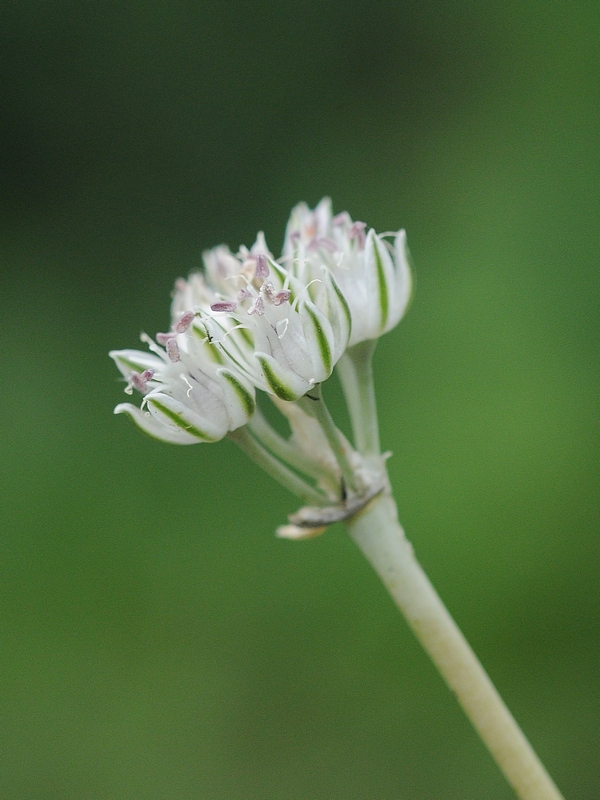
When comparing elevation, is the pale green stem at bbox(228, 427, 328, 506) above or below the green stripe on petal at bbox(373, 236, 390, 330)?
below

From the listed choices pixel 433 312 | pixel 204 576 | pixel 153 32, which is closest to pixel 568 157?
pixel 433 312

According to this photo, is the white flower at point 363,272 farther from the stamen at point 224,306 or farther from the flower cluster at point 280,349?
the stamen at point 224,306

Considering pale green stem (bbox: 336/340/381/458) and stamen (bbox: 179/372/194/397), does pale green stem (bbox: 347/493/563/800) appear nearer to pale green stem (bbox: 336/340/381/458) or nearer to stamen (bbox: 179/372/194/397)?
pale green stem (bbox: 336/340/381/458)

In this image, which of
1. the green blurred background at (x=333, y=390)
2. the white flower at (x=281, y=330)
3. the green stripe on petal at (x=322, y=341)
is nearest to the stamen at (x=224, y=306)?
the white flower at (x=281, y=330)

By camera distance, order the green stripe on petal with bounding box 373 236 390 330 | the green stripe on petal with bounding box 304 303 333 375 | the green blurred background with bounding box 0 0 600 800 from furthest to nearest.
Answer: the green blurred background with bounding box 0 0 600 800
the green stripe on petal with bounding box 373 236 390 330
the green stripe on petal with bounding box 304 303 333 375

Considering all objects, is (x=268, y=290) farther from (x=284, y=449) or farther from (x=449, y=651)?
(x=449, y=651)

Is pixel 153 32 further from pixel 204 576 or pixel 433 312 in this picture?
pixel 204 576

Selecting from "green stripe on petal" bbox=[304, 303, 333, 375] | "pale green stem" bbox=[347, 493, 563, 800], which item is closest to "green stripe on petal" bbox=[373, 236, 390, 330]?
"green stripe on petal" bbox=[304, 303, 333, 375]
